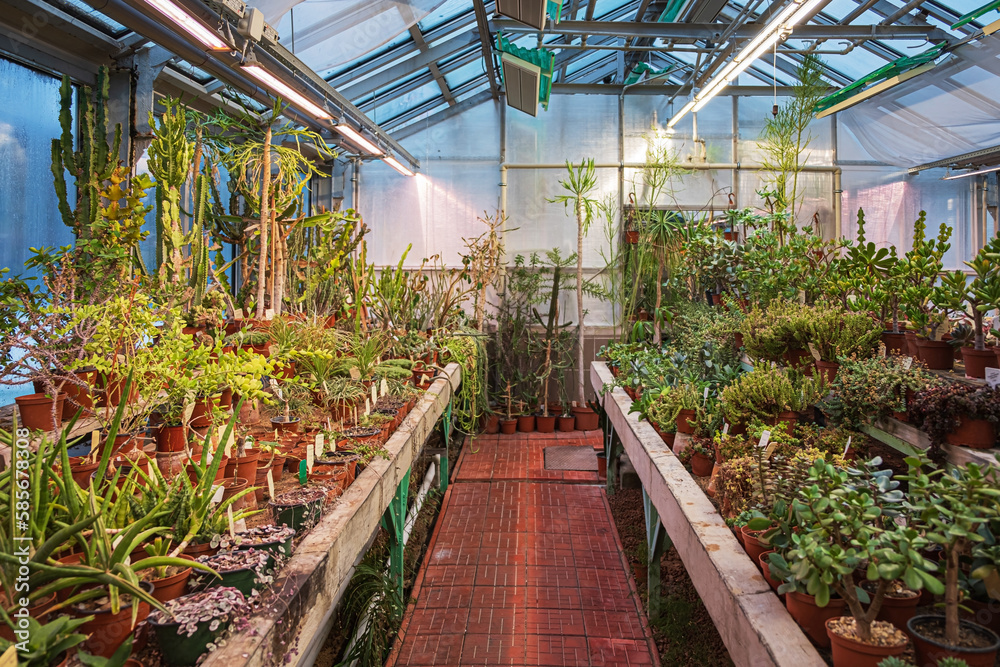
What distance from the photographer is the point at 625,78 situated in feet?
27.7

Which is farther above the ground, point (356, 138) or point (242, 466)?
point (356, 138)

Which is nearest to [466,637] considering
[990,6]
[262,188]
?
[262,188]

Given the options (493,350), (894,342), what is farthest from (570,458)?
(894,342)

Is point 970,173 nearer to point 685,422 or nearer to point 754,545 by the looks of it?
point 685,422

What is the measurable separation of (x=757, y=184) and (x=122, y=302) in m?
7.82

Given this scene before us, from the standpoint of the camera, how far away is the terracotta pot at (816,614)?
1719 millimetres

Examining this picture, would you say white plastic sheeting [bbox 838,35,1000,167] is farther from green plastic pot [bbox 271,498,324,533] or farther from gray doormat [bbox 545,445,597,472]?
green plastic pot [bbox 271,498,324,533]

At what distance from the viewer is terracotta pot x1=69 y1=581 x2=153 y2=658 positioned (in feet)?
4.88

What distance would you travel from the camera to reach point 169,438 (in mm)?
2590

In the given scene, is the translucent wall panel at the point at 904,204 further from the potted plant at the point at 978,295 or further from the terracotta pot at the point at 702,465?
the terracotta pot at the point at 702,465

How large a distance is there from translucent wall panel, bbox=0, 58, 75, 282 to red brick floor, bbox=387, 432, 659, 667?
3.09 m

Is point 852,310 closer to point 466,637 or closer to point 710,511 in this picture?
point 710,511

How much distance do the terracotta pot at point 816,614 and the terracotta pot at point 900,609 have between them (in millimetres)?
99

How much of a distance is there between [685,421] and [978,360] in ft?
4.23
